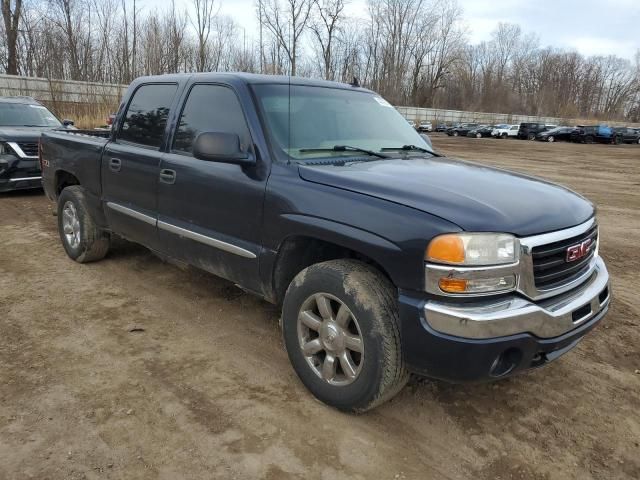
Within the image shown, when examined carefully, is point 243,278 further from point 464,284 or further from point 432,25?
point 432,25

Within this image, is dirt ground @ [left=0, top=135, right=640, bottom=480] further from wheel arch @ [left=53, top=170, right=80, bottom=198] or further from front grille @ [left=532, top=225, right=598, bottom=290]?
wheel arch @ [left=53, top=170, right=80, bottom=198]

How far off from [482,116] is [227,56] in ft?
136

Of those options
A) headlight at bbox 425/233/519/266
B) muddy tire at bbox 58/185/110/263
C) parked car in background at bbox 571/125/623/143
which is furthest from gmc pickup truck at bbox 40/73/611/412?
parked car in background at bbox 571/125/623/143

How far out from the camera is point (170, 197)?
3852mm

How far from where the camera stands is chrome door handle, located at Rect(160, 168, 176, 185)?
3.79m

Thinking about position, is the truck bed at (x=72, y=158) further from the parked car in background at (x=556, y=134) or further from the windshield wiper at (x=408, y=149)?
the parked car in background at (x=556, y=134)

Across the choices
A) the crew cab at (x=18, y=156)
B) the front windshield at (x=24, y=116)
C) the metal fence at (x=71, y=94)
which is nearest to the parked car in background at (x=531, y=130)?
the metal fence at (x=71, y=94)

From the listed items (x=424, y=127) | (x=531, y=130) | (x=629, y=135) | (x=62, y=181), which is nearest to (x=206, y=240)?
(x=62, y=181)

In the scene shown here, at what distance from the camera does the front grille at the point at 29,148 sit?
345 inches

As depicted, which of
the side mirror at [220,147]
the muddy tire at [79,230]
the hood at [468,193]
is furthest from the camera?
the muddy tire at [79,230]

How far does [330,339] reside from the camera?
2.83 metres

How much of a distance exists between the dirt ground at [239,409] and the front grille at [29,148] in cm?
523

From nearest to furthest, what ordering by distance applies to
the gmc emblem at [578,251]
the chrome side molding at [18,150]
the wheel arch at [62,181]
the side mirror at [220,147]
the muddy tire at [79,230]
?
the gmc emblem at [578,251]
the side mirror at [220,147]
the muddy tire at [79,230]
the wheel arch at [62,181]
the chrome side molding at [18,150]

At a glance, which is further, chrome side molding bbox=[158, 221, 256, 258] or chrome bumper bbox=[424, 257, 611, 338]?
chrome side molding bbox=[158, 221, 256, 258]
